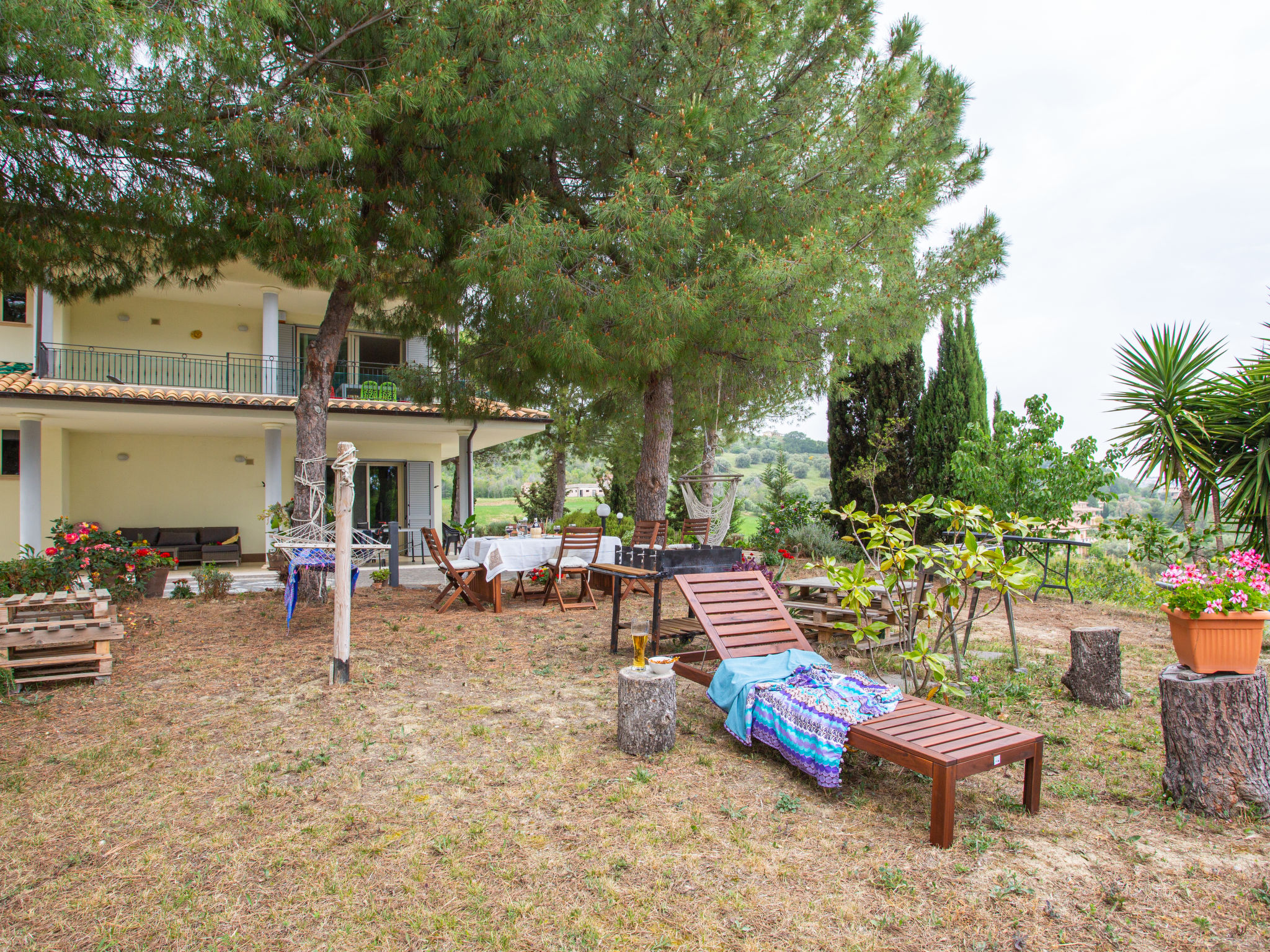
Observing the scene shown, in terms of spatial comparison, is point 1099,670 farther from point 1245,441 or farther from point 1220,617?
point 1245,441

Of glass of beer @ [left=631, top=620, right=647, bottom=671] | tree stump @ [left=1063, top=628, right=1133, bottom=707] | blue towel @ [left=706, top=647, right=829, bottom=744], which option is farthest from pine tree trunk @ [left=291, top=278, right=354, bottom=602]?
tree stump @ [left=1063, top=628, right=1133, bottom=707]

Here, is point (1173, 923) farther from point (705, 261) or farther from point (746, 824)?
point (705, 261)

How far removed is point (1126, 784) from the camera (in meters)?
3.13

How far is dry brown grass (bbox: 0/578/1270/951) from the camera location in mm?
2100

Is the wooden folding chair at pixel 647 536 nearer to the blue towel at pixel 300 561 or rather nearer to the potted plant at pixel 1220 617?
the blue towel at pixel 300 561

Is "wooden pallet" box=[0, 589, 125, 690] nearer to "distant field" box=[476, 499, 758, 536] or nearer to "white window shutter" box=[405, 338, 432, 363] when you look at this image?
"white window shutter" box=[405, 338, 432, 363]

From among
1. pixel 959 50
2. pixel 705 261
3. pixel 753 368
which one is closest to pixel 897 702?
pixel 705 261

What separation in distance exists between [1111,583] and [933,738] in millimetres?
8230

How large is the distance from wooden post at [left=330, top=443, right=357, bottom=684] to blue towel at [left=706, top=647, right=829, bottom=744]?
2.39 m

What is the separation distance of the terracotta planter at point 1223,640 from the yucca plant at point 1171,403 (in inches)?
177

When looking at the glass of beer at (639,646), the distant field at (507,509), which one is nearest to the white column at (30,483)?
the distant field at (507,509)

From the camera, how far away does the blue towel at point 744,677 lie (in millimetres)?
3480

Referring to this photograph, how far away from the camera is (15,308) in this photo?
1138 centimetres

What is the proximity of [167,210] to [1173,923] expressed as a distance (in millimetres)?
7360
